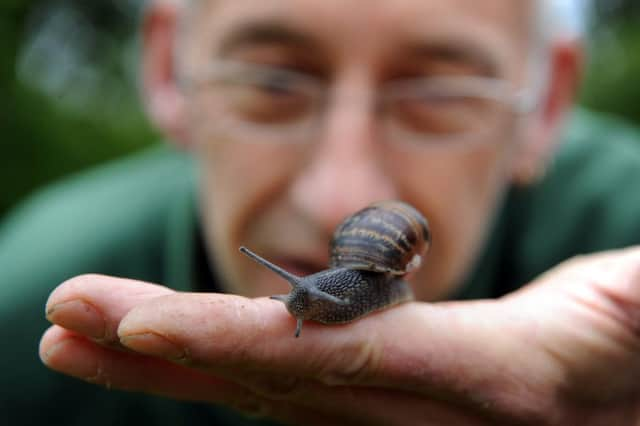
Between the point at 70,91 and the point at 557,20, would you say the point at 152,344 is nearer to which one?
the point at 557,20

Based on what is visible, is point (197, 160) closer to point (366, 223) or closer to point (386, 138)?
point (386, 138)

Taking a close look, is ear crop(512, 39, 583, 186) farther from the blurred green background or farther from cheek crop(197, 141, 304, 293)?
the blurred green background

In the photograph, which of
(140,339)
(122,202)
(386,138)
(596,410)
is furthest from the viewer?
(122,202)

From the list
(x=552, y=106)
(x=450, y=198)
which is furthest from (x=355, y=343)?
(x=552, y=106)

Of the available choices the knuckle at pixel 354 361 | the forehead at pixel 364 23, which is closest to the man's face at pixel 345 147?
the forehead at pixel 364 23

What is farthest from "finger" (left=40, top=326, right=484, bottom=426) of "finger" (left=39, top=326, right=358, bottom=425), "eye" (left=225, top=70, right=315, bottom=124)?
"eye" (left=225, top=70, right=315, bottom=124)

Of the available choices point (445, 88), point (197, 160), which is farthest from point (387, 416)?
point (197, 160)

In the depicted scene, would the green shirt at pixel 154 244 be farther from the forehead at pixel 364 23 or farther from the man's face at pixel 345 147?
the forehead at pixel 364 23
